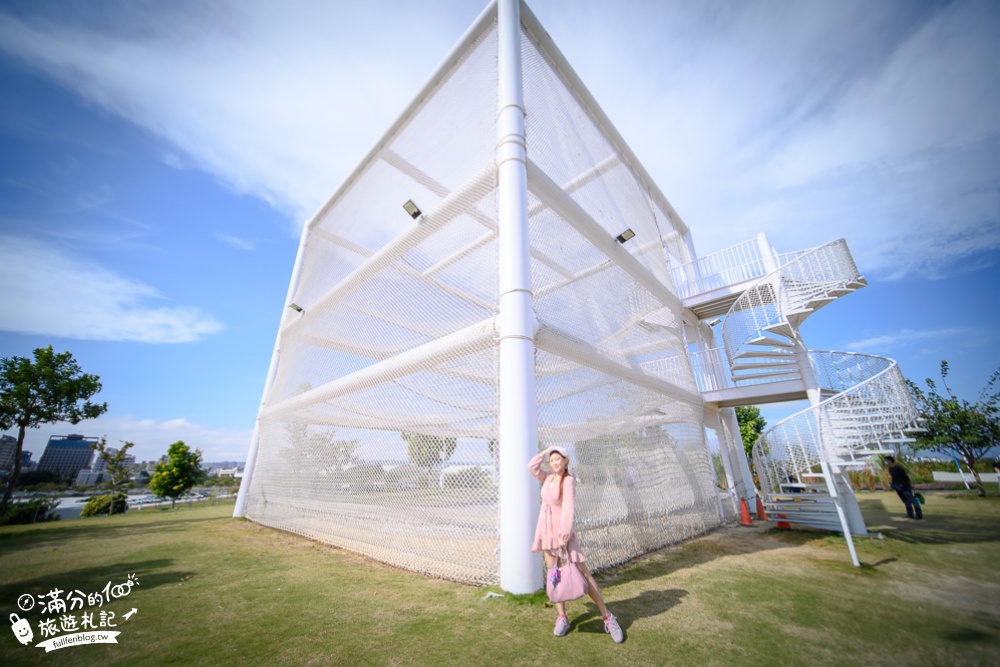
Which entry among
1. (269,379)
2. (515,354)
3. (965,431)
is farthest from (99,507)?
(965,431)

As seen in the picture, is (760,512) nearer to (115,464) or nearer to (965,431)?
(965,431)

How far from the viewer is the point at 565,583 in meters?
2.31

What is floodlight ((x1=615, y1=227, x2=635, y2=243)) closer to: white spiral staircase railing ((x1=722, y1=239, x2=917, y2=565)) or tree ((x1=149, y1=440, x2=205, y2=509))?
white spiral staircase railing ((x1=722, y1=239, x2=917, y2=565))

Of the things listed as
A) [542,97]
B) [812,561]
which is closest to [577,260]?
[542,97]

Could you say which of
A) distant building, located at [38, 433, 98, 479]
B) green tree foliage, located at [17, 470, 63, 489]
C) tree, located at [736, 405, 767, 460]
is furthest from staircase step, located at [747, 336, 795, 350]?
distant building, located at [38, 433, 98, 479]

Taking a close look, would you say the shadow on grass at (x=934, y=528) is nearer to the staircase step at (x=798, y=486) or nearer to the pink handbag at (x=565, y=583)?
the staircase step at (x=798, y=486)

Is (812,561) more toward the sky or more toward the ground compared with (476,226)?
more toward the ground

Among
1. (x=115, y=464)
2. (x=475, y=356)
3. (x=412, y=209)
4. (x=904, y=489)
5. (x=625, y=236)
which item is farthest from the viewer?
(x=115, y=464)

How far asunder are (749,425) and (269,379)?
27.5 meters

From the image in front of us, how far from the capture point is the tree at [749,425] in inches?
890

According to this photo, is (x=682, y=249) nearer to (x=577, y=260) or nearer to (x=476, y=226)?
(x=577, y=260)

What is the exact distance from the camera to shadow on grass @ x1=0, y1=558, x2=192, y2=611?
3287mm

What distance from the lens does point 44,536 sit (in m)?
6.77

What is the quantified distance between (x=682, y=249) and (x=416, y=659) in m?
12.4
